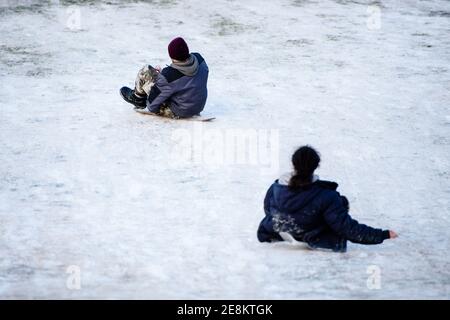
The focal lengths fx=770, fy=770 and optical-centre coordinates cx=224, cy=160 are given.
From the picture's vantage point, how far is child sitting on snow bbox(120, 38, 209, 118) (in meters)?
9.34

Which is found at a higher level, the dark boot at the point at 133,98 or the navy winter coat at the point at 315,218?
the navy winter coat at the point at 315,218

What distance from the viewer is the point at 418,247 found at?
6.41 meters

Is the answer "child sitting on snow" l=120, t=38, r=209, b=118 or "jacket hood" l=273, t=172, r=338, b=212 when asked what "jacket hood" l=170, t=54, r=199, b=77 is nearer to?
"child sitting on snow" l=120, t=38, r=209, b=118

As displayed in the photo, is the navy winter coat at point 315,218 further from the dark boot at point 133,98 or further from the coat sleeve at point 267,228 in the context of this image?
the dark boot at point 133,98

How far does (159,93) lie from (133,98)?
489 millimetres

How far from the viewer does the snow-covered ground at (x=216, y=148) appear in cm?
586

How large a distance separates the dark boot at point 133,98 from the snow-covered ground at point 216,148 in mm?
156
